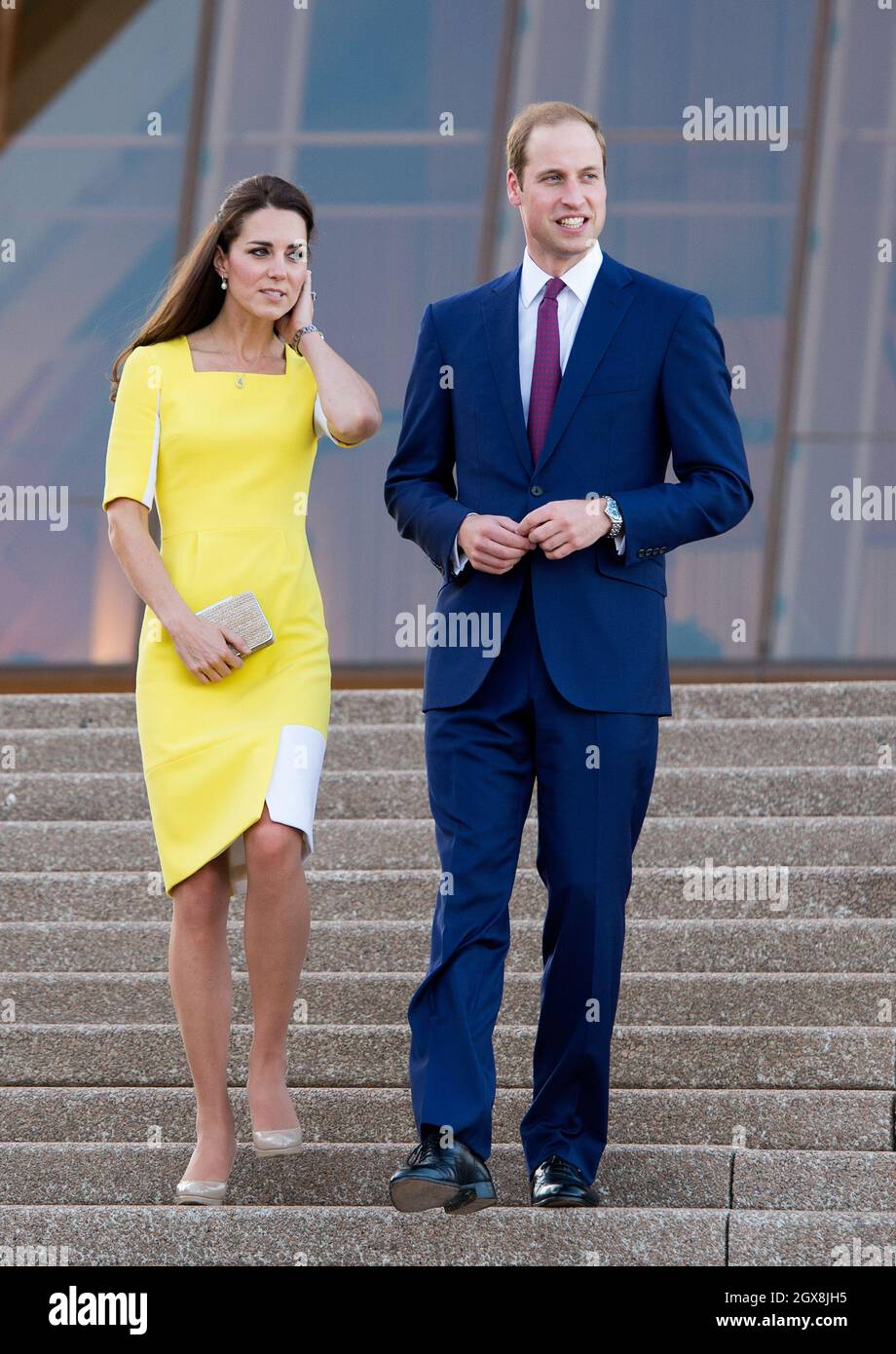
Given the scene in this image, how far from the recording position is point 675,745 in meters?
6.69

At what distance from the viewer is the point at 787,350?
448 inches

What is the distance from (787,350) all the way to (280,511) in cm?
767

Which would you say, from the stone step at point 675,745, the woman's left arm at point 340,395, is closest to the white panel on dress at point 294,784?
the woman's left arm at point 340,395

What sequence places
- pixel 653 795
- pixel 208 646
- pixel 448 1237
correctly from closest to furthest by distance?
pixel 448 1237 → pixel 208 646 → pixel 653 795

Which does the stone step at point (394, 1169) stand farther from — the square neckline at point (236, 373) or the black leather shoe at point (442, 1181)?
the square neckline at point (236, 373)

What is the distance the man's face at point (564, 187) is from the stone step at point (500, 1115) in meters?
1.83

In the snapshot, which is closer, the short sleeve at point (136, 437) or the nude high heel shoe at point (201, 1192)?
the nude high heel shoe at point (201, 1192)

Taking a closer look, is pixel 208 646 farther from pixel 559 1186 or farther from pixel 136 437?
pixel 559 1186

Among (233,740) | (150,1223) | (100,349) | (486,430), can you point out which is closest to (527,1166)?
(150,1223)

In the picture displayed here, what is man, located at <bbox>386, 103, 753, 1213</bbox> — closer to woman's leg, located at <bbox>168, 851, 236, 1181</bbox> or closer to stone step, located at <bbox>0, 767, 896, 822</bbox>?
woman's leg, located at <bbox>168, 851, 236, 1181</bbox>

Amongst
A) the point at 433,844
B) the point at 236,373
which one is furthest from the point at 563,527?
the point at 433,844

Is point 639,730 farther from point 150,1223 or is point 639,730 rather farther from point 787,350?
point 787,350

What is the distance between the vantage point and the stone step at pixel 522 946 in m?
5.02

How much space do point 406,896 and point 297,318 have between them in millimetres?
1806
